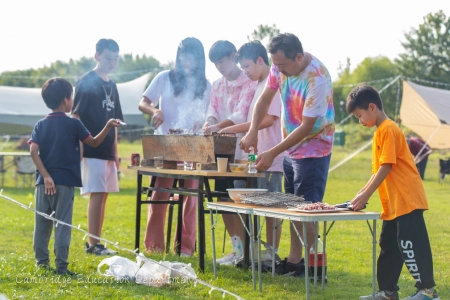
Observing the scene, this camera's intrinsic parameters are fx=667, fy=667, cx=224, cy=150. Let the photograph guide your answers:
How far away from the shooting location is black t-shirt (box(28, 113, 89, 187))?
5164mm

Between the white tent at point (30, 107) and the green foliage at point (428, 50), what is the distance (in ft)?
106

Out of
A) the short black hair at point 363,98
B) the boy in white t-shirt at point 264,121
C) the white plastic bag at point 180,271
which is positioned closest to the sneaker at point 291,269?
the boy in white t-shirt at point 264,121

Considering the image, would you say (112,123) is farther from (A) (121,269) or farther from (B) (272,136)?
(B) (272,136)

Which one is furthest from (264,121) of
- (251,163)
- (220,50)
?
(220,50)

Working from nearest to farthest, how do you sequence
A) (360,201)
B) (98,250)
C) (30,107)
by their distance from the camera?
(360,201)
(98,250)
(30,107)

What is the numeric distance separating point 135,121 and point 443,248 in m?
15.3

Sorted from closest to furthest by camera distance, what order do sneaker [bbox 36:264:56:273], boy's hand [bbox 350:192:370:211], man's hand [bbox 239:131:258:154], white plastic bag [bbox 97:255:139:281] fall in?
boy's hand [bbox 350:192:370:211], white plastic bag [bbox 97:255:139:281], sneaker [bbox 36:264:56:273], man's hand [bbox 239:131:258:154]

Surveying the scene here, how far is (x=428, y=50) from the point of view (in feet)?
164

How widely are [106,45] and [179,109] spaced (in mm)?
941

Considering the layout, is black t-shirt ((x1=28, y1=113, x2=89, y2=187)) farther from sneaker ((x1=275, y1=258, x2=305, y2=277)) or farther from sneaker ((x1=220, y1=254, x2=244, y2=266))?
sneaker ((x1=275, y1=258, x2=305, y2=277))

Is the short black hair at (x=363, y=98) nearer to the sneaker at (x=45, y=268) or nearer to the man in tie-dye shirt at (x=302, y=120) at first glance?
the man in tie-dye shirt at (x=302, y=120)

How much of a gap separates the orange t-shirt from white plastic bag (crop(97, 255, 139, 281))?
1979mm

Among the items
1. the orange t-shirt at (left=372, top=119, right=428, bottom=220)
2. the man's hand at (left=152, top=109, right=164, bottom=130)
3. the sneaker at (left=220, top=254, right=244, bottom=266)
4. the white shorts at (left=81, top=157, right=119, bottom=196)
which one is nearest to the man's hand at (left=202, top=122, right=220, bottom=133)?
the man's hand at (left=152, top=109, right=164, bottom=130)

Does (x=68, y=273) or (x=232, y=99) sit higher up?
(x=232, y=99)
